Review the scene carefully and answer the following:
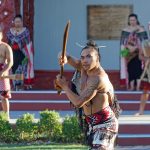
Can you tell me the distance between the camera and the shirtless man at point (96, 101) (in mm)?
7035

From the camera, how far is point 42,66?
16.4 meters

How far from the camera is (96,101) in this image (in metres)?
7.19

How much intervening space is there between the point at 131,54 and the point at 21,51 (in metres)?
2.27

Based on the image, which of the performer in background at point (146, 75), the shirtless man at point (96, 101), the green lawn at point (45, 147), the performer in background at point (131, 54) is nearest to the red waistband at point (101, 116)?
the shirtless man at point (96, 101)

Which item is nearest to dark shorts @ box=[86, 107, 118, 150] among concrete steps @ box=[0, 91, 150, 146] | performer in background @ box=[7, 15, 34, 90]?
concrete steps @ box=[0, 91, 150, 146]

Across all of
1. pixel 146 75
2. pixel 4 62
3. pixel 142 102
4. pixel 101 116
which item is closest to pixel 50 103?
pixel 142 102

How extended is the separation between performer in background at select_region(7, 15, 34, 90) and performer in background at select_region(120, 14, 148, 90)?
6.33 feet

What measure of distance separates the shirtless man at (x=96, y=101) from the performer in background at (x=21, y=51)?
23.4 feet

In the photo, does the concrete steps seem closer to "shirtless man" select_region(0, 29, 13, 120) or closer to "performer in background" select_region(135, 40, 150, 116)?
"performer in background" select_region(135, 40, 150, 116)

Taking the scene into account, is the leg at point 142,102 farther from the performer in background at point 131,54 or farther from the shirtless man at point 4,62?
the shirtless man at point 4,62

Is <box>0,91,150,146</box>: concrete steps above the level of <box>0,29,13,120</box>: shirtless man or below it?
below

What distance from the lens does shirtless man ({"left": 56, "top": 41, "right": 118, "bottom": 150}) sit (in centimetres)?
704

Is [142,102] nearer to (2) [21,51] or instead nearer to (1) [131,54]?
(1) [131,54]

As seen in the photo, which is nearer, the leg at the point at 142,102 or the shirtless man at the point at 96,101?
the shirtless man at the point at 96,101
